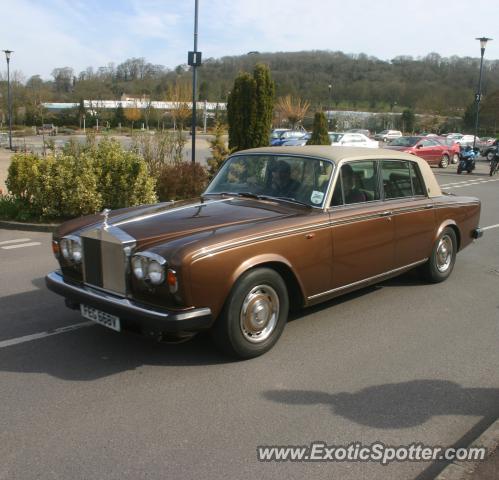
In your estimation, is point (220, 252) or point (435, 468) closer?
point (435, 468)

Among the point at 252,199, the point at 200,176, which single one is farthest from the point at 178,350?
the point at 200,176

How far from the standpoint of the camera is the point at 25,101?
200 feet

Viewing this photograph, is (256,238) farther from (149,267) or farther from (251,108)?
(251,108)

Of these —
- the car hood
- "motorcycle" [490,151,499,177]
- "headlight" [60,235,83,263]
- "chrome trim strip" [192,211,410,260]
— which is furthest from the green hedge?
"motorcycle" [490,151,499,177]

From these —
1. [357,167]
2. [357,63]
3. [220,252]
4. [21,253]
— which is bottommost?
[21,253]

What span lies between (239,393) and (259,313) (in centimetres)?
73

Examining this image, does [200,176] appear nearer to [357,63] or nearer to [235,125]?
[235,125]

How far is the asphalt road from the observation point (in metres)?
3.08

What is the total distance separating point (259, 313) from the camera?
437cm

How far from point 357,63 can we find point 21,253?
126m

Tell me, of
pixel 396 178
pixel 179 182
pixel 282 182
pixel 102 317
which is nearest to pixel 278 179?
pixel 282 182

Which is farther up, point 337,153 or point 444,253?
point 337,153

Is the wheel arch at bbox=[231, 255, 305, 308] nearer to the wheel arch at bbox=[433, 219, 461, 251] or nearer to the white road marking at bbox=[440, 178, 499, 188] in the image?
the wheel arch at bbox=[433, 219, 461, 251]

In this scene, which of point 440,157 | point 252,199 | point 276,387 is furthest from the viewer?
point 440,157
